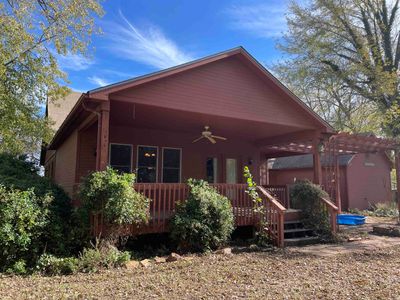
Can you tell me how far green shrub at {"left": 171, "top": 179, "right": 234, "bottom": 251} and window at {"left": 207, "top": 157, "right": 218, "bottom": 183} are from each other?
5557 millimetres

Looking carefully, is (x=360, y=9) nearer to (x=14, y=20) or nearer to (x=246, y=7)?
(x=246, y=7)

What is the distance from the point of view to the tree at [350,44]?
16.2 m

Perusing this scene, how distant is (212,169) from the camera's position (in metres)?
14.5

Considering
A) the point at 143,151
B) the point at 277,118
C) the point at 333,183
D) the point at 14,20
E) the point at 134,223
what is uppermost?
the point at 14,20

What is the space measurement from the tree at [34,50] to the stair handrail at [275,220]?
876 centimetres

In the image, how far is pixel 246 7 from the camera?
15.8 meters

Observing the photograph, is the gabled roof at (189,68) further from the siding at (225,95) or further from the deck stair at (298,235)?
the deck stair at (298,235)

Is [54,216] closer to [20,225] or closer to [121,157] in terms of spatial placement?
[20,225]

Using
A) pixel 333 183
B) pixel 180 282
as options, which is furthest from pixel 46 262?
pixel 333 183

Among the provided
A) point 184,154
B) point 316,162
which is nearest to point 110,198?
point 184,154

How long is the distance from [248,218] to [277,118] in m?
3.56

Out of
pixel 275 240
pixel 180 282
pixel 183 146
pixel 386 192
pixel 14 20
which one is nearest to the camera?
pixel 180 282

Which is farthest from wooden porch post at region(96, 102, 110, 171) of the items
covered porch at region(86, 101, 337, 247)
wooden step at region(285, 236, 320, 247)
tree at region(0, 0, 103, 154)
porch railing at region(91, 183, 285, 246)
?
wooden step at region(285, 236, 320, 247)

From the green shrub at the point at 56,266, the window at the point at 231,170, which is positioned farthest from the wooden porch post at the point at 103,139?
the window at the point at 231,170
